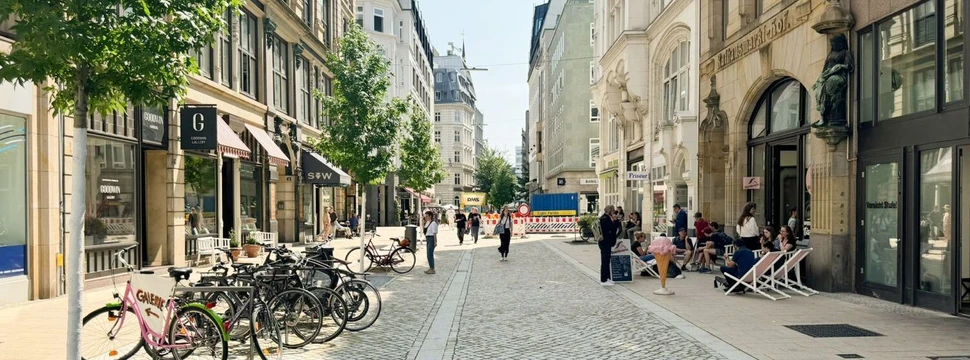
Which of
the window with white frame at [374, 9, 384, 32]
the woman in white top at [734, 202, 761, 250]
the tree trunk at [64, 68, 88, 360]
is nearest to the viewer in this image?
the tree trunk at [64, 68, 88, 360]

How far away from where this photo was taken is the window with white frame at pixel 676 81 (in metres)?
22.7

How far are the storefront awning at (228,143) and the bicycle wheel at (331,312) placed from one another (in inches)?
366

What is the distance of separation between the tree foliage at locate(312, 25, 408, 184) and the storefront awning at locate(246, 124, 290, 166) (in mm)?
1858

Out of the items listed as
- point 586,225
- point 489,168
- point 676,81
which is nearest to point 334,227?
point 586,225

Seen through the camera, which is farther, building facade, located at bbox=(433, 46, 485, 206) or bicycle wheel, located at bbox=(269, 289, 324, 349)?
building facade, located at bbox=(433, 46, 485, 206)

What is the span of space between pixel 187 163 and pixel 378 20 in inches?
1650

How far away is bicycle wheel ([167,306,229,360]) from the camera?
6598 millimetres

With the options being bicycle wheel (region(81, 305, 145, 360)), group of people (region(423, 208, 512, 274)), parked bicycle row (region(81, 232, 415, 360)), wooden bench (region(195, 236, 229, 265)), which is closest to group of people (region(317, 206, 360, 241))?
group of people (region(423, 208, 512, 274))

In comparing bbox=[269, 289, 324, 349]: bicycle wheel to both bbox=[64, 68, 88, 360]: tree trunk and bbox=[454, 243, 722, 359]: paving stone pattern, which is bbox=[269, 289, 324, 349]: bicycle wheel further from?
bbox=[64, 68, 88, 360]: tree trunk

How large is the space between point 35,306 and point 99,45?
24.1 feet

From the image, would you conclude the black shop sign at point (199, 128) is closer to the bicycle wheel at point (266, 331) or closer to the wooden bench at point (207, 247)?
the wooden bench at point (207, 247)

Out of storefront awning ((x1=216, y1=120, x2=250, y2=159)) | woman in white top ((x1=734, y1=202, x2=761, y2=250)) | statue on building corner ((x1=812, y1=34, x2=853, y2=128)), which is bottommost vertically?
woman in white top ((x1=734, y1=202, x2=761, y2=250))

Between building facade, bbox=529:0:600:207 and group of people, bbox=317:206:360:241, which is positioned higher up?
building facade, bbox=529:0:600:207

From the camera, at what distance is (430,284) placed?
582 inches
